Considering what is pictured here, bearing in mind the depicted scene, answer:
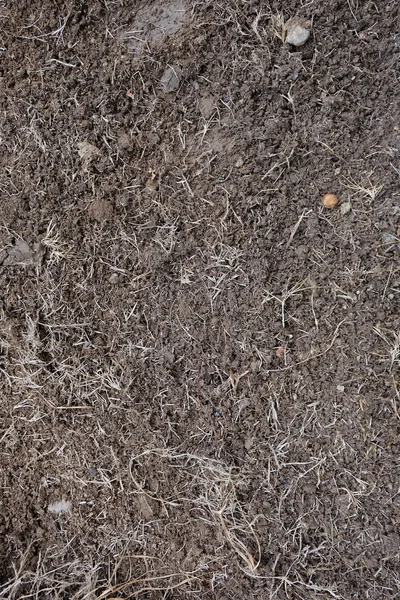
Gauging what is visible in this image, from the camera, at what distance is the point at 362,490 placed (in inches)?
65.0

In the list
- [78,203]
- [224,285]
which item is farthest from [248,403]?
[78,203]

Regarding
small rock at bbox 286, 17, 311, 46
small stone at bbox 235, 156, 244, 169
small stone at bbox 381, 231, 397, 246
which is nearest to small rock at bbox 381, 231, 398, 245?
small stone at bbox 381, 231, 397, 246

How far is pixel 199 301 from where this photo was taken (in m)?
1.75

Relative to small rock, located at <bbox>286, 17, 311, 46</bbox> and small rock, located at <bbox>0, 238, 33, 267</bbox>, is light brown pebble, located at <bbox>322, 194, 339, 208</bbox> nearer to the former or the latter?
small rock, located at <bbox>286, 17, 311, 46</bbox>

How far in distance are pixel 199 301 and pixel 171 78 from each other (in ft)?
2.49

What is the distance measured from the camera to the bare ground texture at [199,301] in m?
1.65

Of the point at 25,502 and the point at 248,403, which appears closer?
the point at 248,403

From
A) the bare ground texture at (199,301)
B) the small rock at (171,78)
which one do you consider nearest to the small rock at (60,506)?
the bare ground texture at (199,301)

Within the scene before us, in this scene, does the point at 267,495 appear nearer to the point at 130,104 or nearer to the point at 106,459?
the point at 106,459

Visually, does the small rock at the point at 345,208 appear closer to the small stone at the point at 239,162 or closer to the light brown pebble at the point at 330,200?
the light brown pebble at the point at 330,200

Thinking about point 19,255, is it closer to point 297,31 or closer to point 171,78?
point 171,78

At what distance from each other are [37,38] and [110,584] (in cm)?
190

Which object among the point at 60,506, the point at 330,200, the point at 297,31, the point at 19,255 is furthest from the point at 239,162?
the point at 60,506

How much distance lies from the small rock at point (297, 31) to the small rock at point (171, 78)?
14.6 inches
